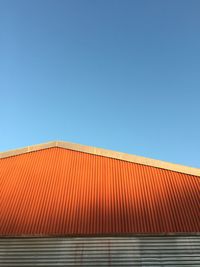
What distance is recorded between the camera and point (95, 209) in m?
17.3

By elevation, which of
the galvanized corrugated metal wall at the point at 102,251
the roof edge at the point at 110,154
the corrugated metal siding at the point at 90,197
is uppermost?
the roof edge at the point at 110,154

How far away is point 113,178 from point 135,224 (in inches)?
151

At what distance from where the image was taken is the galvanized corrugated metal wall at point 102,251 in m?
15.3

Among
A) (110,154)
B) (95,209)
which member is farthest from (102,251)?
(110,154)

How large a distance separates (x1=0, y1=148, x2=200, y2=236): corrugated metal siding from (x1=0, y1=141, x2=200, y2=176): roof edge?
31 centimetres

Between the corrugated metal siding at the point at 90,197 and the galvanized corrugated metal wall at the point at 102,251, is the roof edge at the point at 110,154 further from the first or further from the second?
the galvanized corrugated metal wall at the point at 102,251

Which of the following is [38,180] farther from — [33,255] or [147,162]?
[147,162]

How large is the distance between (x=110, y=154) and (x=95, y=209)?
507cm

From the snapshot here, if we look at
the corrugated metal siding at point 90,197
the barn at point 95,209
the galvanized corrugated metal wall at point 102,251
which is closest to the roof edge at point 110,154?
the barn at point 95,209

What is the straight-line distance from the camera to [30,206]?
17.9 meters

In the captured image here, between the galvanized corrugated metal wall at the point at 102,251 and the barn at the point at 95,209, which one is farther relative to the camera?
the barn at the point at 95,209

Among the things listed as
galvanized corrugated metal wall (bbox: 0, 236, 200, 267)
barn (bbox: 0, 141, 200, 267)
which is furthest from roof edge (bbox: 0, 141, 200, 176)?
galvanized corrugated metal wall (bbox: 0, 236, 200, 267)

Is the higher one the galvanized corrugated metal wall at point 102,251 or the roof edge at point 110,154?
the roof edge at point 110,154

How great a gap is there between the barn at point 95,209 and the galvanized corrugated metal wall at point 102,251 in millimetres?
46
